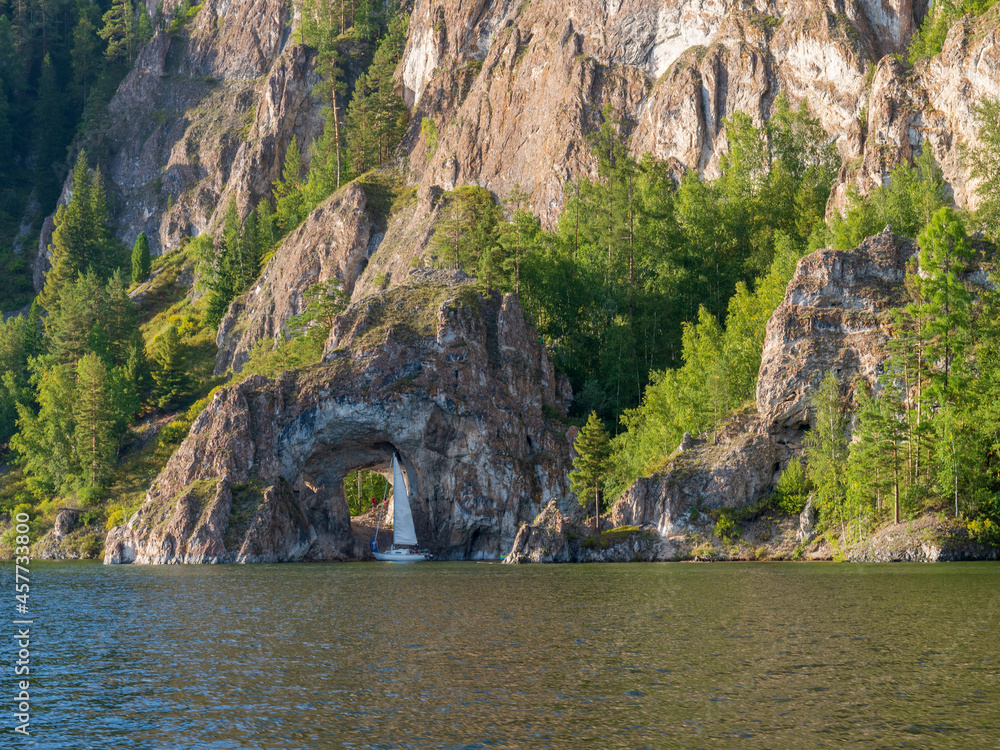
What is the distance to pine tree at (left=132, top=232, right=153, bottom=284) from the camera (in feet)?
558

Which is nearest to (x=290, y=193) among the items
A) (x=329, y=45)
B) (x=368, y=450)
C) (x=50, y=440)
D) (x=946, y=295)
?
(x=329, y=45)

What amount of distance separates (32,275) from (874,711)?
191947mm

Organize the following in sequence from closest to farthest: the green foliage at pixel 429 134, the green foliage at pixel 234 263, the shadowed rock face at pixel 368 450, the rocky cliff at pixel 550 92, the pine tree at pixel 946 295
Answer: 1. the pine tree at pixel 946 295
2. the shadowed rock face at pixel 368 450
3. the rocky cliff at pixel 550 92
4. the green foliage at pixel 429 134
5. the green foliage at pixel 234 263

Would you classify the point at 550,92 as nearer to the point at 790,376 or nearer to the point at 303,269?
the point at 303,269

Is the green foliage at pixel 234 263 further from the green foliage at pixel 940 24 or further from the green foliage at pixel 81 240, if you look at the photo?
the green foliage at pixel 940 24

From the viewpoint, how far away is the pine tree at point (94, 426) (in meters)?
109

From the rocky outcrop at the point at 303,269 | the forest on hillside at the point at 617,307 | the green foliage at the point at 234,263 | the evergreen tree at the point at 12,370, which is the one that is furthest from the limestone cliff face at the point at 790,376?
A: the evergreen tree at the point at 12,370

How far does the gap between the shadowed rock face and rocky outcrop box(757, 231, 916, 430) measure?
22.3m

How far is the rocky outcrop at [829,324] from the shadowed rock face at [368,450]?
73.1ft

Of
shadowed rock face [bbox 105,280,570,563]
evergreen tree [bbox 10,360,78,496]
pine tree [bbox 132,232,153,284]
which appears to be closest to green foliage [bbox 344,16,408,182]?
pine tree [bbox 132,232,153,284]

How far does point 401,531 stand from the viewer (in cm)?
8575

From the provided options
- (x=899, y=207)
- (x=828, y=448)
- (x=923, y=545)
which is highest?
(x=899, y=207)

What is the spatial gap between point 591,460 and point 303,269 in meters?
69.1

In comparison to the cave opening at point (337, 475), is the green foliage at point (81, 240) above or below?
above
